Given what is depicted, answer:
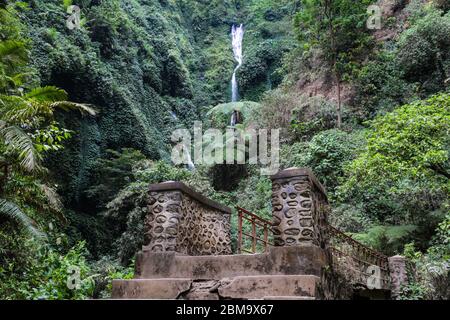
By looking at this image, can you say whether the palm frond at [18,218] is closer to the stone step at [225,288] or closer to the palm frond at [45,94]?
the stone step at [225,288]

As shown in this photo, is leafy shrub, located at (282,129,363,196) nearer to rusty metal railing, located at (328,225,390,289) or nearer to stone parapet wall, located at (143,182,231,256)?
rusty metal railing, located at (328,225,390,289)

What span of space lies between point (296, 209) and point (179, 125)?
20.0 metres

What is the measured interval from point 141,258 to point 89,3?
18003 millimetres

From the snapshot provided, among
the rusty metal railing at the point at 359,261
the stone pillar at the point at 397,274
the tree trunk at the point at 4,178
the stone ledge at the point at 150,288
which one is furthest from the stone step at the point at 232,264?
the stone pillar at the point at 397,274

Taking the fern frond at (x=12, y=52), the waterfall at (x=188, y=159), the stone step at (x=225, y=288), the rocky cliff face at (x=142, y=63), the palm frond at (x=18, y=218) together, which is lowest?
the stone step at (x=225, y=288)

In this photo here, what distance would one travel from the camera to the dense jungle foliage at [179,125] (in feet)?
26.5

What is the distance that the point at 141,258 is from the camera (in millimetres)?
5523

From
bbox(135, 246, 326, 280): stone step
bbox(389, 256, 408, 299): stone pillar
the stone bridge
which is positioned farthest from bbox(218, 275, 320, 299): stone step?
bbox(389, 256, 408, 299): stone pillar

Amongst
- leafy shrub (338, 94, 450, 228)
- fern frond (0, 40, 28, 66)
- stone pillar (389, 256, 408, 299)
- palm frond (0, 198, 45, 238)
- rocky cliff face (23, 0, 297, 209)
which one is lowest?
stone pillar (389, 256, 408, 299)

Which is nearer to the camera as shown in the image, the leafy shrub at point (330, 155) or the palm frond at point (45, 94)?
the palm frond at point (45, 94)

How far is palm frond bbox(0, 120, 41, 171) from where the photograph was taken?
21.2 feet

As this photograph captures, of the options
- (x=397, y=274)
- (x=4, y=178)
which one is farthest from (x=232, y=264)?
(x=397, y=274)

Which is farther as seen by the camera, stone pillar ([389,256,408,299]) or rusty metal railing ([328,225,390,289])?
stone pillar ([389,256,408,299])
